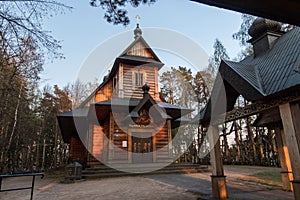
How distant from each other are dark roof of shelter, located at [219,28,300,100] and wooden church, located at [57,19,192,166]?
22.0ft

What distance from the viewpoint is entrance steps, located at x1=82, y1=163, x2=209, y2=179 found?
952 cm

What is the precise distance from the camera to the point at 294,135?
3.29 metres

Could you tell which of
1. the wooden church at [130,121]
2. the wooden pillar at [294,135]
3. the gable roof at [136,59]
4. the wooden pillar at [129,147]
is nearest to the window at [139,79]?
the wooden church at [130,121]

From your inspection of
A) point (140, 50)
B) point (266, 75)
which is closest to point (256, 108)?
point (266, 75)

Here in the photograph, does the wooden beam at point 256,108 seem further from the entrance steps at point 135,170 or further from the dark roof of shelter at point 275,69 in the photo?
the entrance steps at point 135,170

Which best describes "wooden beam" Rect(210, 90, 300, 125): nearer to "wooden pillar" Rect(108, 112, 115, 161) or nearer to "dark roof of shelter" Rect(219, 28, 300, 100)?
"dark roof of shelter" Rect(219, 28, 300, 100)

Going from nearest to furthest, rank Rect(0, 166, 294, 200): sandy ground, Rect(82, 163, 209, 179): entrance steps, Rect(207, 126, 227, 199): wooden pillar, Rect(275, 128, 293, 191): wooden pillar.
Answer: Rect(207, 126, 227, 199): wooden pillar < Rect(0, 166, 294, 200): sandy ground < Rect(275, 128, 293, 191): wooden pillar < Rect(82, 163, 209, 179): entrance steps

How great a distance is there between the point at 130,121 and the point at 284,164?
793 centimetres

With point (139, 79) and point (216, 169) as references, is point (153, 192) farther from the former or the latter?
point (139, 79)

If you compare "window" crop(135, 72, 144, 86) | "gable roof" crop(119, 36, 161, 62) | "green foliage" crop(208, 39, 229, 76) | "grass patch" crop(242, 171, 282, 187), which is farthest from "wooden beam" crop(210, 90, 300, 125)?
"green foliage" crop(208, 39, 229, 76)

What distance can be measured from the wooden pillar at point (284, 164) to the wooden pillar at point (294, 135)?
7.65 feet

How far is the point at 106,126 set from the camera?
1259 cm

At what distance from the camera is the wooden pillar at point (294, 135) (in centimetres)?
324

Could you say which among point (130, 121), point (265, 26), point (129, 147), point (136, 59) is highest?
point (136, 59)
